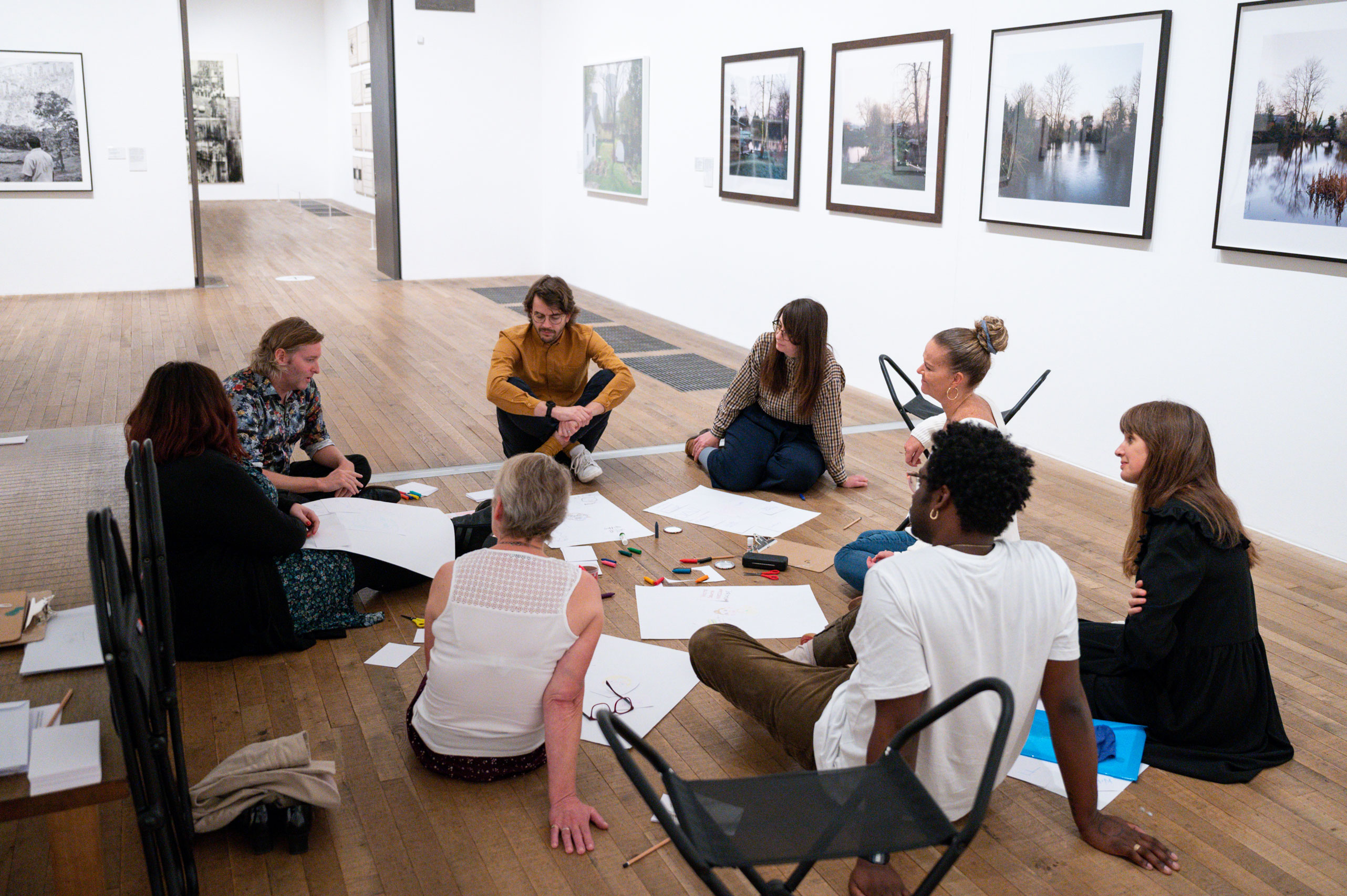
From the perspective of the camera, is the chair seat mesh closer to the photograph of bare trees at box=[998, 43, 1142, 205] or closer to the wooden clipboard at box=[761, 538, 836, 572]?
the wooden clipboard at box=[761, 538, 836, 572]

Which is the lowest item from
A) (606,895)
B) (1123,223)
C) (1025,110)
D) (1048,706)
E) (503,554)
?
(606,895)

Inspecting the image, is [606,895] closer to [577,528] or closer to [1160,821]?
[1160,821]

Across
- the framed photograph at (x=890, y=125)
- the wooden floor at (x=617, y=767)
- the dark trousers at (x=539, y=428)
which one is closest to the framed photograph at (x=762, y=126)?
the framed photograph at (x=890, y=125)

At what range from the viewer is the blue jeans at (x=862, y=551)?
3830 millimetres

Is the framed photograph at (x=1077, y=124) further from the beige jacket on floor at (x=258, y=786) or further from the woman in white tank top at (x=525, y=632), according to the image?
the beige jacket on floor at (x=258, y=786)

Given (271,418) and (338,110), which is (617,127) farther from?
(338,110)

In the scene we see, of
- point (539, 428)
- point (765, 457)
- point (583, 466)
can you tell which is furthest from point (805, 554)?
point (539, 428)

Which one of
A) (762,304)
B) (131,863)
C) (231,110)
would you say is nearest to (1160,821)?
(131,863)

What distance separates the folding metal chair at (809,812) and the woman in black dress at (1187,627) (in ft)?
3.78

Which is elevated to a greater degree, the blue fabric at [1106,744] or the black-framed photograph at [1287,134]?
the black-framed photograph at [1287,134]

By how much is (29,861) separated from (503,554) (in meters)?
1.19

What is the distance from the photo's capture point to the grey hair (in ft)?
8.10

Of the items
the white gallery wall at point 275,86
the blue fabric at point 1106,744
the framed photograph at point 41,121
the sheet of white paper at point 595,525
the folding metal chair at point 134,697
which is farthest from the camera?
the white gallery wall at point 275,86

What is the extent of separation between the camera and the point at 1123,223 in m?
5.16
